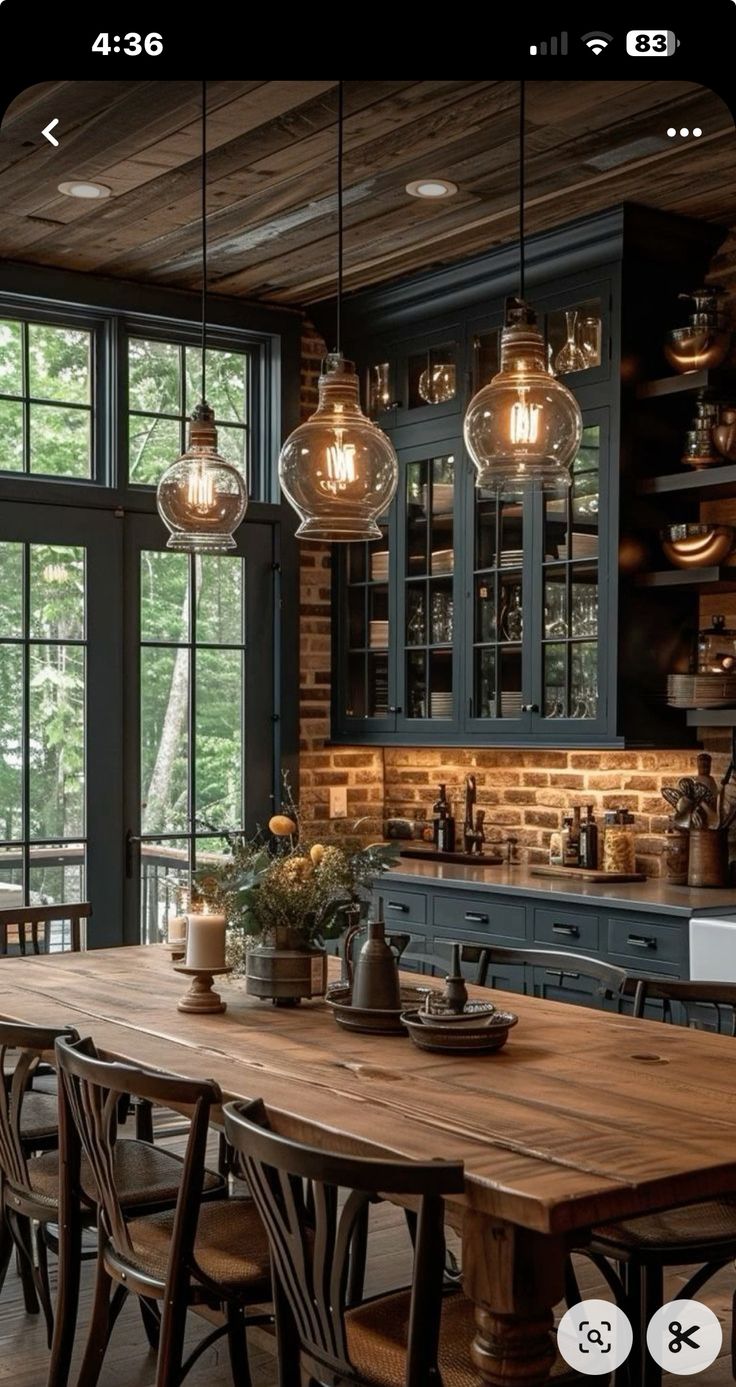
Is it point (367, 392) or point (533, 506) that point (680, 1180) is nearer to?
point (533, 506)

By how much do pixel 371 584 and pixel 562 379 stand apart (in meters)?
1.28

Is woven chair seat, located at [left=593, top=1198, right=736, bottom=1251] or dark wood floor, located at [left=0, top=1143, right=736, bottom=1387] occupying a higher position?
woven chair seat, located at [left=593, top=1198, right=736, bottom=1251]

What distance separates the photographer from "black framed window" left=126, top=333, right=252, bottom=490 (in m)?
5.90

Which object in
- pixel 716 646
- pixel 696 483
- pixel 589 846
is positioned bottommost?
pixel 589 846

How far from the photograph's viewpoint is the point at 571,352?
5293 mm

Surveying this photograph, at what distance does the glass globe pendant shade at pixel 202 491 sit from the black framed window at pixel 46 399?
6.79 ft

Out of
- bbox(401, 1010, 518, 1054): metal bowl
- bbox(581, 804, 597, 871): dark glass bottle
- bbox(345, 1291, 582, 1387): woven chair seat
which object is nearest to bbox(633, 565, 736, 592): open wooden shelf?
bbox(581, 804, 597, 871): dark glass bottle

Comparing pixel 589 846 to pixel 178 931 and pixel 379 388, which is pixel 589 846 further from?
pixel 379 388

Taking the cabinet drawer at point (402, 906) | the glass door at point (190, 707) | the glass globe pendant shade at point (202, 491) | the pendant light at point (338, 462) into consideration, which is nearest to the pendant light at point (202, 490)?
the glass globe pendant shade at point (202, 491)

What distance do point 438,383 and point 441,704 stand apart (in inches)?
A: 49.5

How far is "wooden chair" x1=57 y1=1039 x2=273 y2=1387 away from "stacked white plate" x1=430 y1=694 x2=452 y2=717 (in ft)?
9.93

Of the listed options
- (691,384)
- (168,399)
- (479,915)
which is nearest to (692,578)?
(691,384)

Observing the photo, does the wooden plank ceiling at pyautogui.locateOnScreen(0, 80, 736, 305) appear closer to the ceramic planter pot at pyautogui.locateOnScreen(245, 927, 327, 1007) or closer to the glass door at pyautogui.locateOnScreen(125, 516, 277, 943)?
the glass door at pyautogui.locateOnScreen(125, 516, 277, 943)
